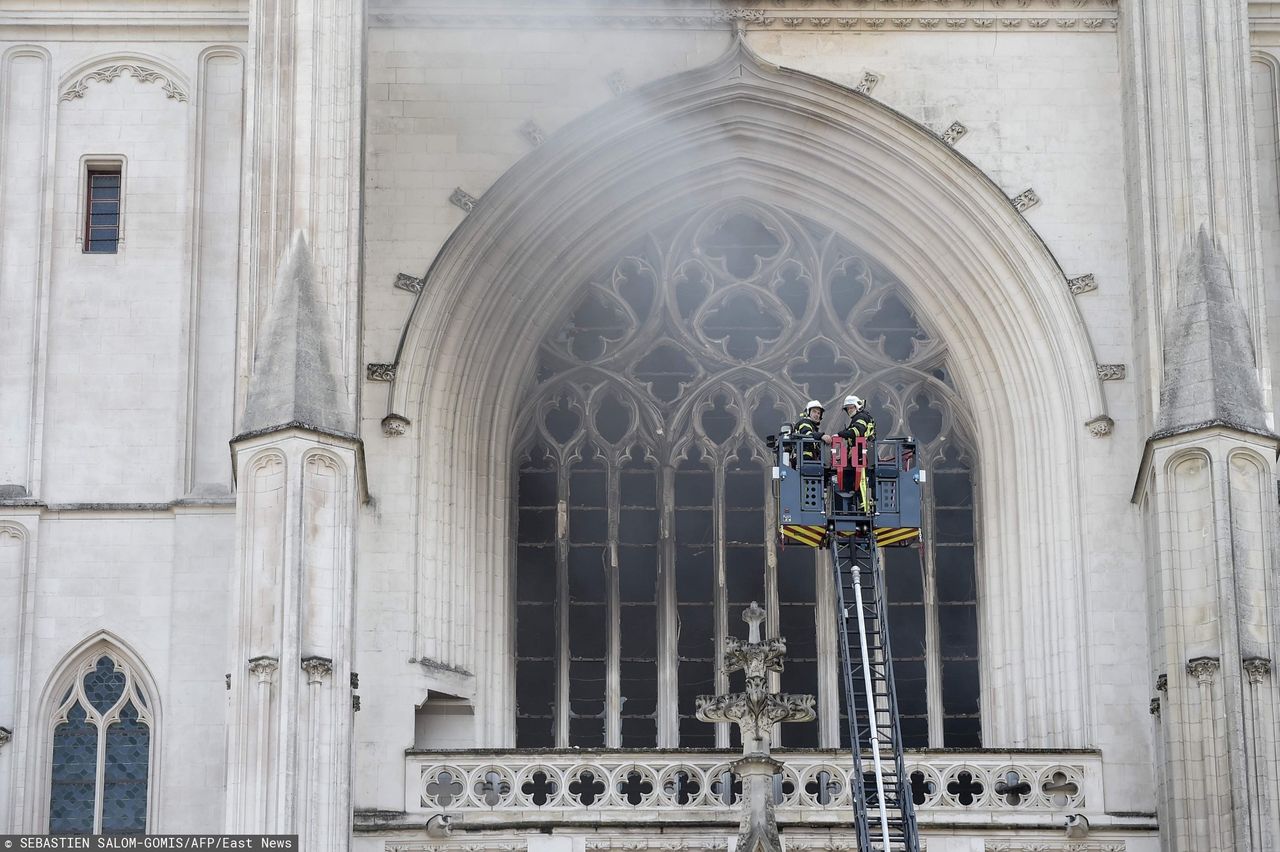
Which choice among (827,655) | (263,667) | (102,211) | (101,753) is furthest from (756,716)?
(102,211)

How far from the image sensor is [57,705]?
2883 cm

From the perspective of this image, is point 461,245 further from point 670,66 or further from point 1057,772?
point 1057,772

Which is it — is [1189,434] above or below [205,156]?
below

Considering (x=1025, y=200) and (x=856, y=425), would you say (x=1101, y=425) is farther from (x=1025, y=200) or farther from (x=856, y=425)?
(x=856, y=425)

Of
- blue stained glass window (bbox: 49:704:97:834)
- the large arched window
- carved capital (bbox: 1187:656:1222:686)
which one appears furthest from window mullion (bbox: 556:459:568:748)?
carved capital (bbox: 1187:656:1222:686)

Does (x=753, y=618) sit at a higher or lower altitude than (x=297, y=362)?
lower

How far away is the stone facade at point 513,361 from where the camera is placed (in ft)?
90.0

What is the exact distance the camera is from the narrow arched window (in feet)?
93.9

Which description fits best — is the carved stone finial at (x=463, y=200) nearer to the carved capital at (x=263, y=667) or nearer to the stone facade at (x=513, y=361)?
the stone facade at (x=513, y=361)

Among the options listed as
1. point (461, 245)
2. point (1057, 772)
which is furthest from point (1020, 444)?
point (461, 245)

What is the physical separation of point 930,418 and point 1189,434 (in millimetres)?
3375

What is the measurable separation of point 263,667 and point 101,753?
2962 millimetres

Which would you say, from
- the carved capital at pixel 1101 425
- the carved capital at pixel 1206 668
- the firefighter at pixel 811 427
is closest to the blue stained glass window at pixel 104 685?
the firefighter at pixel 811 427

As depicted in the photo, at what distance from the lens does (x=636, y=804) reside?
94.2 ft
